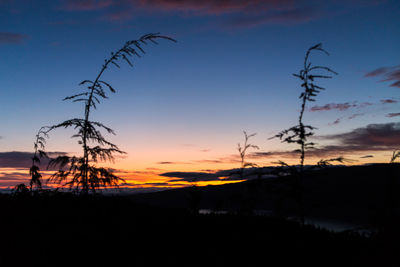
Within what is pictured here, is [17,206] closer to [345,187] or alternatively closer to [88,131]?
[88,131]

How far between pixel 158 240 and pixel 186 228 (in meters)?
1.12

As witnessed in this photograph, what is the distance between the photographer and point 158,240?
6168mm

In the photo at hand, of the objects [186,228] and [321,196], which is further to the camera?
[321,196]

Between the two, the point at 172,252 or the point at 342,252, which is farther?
the point at 342,252

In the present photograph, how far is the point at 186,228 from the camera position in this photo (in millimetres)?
7176

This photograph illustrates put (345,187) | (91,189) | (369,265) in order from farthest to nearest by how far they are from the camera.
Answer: (345,187) < (91,189) < (369,265)

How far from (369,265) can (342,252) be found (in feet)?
5.46

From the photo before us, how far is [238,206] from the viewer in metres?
10.1

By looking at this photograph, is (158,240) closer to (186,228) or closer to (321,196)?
(186,228)

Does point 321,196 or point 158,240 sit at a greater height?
point 158,240

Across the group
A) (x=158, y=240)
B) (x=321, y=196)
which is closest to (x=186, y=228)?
(x=158, y=240)

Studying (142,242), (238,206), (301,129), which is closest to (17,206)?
(142,242)

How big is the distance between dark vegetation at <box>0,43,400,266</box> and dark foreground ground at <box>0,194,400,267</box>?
19 millimetres

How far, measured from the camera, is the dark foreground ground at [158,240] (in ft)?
17.4
